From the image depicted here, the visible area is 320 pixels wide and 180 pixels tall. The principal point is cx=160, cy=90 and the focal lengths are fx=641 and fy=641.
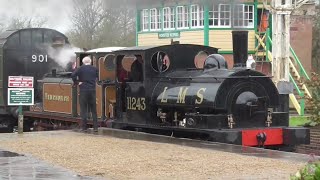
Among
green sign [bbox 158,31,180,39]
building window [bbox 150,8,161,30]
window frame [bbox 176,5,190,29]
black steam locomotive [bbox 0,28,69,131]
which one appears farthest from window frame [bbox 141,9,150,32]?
black steam locomotive [bbox 0,28,69,131]

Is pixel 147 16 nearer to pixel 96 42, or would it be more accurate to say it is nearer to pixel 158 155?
pixel 96 42

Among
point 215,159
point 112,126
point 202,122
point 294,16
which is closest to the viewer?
point 215,159

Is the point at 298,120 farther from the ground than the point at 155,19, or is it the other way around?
the point at 155,19

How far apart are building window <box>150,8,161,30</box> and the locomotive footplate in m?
19.4

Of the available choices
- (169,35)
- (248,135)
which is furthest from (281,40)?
(169,35)

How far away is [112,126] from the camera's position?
15.1 metres

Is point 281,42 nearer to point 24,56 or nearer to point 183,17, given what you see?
point 24,56

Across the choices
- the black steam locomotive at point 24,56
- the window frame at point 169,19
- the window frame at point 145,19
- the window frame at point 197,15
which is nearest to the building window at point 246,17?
the window frame at point 197,15

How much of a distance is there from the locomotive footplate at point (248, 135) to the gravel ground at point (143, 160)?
3.56 feet

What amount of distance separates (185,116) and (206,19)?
1687 centimetres

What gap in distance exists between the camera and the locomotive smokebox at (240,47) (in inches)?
534

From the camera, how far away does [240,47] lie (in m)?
13.6

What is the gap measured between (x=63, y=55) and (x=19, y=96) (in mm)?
6607

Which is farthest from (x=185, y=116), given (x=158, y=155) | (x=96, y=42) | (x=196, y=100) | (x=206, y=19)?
(x=96, y=42)
